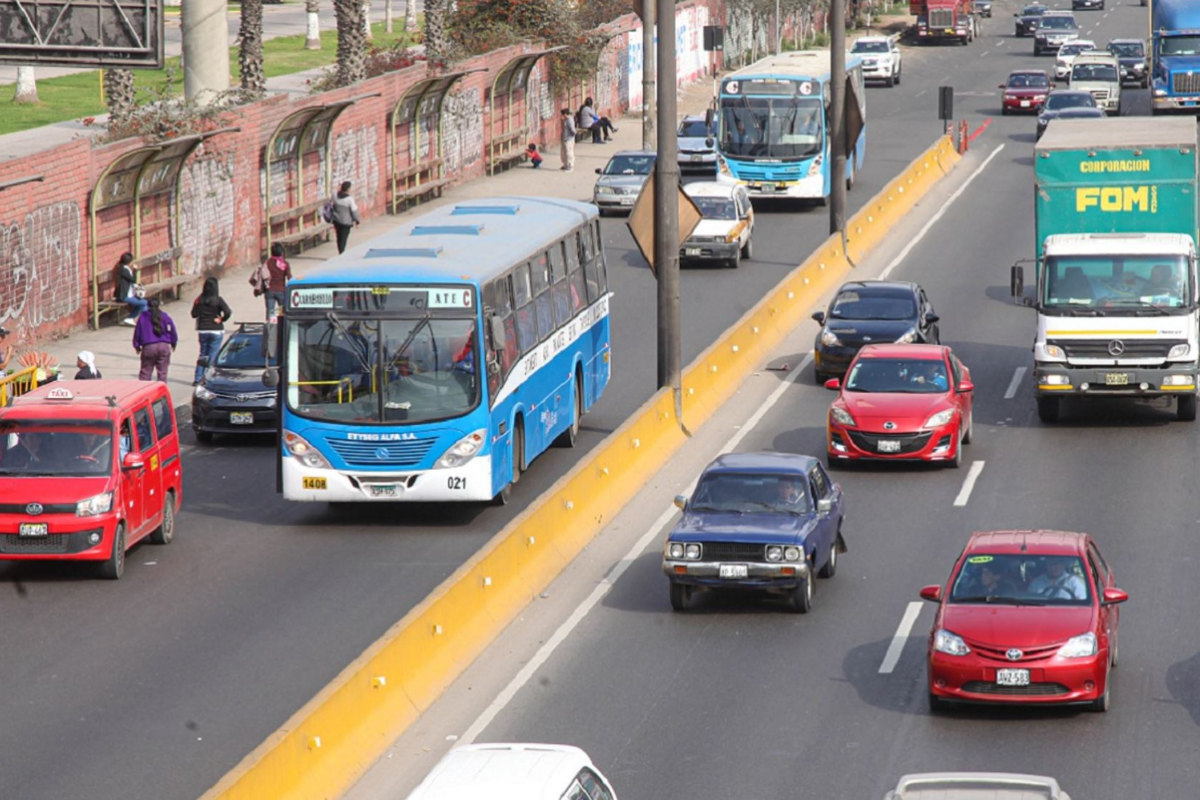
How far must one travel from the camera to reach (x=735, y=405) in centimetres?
3206

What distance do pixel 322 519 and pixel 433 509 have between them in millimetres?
1462

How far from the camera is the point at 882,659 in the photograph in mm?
19203

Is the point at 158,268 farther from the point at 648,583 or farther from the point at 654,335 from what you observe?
the point at 648,583

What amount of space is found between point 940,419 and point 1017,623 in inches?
389

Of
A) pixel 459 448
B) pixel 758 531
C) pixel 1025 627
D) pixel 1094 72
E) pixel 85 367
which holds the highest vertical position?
pixel 1094 72

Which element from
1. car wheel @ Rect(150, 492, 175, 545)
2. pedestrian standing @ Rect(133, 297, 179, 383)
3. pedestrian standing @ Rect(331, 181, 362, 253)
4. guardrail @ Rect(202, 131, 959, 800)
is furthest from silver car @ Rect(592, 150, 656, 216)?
car wheel @ Rect(150, 492, 175, 545)

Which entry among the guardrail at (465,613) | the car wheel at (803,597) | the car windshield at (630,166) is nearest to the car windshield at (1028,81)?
the car windshield at (630,166)

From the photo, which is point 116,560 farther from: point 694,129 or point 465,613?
point 694,129

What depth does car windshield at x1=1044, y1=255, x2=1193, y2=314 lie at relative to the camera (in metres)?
29.5

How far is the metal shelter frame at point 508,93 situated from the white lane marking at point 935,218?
1297cm

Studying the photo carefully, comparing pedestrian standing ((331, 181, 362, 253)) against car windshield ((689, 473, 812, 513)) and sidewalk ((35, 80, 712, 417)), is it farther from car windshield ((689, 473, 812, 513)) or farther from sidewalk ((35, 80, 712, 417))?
car windshield ((689, 473, 812, 513))

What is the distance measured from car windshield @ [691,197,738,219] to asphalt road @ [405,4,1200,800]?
46.8ft

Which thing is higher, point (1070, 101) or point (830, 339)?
point (1070, 101)

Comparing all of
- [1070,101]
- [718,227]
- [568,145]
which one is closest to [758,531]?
[718,227]
